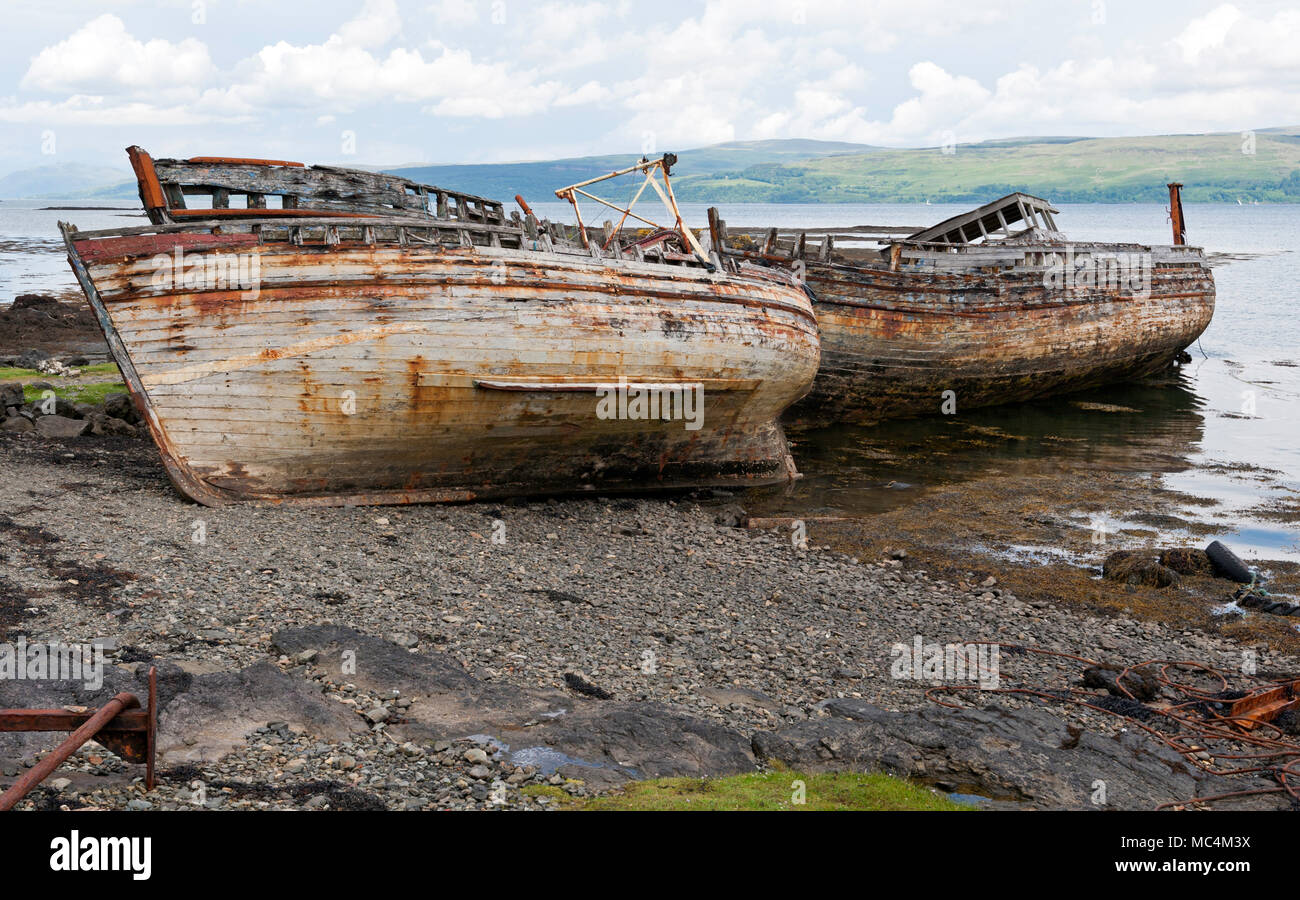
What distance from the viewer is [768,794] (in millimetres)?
6758

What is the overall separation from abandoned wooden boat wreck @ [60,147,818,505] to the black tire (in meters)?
7.20

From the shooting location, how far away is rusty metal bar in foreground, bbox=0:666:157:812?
5.71 m

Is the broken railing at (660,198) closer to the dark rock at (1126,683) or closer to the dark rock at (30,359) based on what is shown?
the dark rock at (1126,683)

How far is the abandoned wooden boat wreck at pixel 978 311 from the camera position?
22734 mm

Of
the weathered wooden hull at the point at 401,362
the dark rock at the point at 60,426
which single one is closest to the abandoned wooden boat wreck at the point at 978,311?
the weathered wooden hull at the point at 401,362

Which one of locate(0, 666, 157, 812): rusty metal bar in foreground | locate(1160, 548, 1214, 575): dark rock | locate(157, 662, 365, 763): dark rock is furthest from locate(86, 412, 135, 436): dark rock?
locate(1160, 548, 1214, 575): dark rock

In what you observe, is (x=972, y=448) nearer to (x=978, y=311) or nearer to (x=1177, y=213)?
(x=978, y=311)

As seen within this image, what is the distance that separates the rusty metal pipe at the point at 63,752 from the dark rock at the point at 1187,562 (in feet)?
42.7

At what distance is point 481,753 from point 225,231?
8.57 metres

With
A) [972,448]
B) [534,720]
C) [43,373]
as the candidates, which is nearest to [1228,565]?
[972,448]

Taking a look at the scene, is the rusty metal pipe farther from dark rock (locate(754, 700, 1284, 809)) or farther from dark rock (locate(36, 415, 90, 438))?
dark rock (locate(36, 415, 90, 438))

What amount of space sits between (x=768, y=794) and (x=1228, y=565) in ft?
33.5
